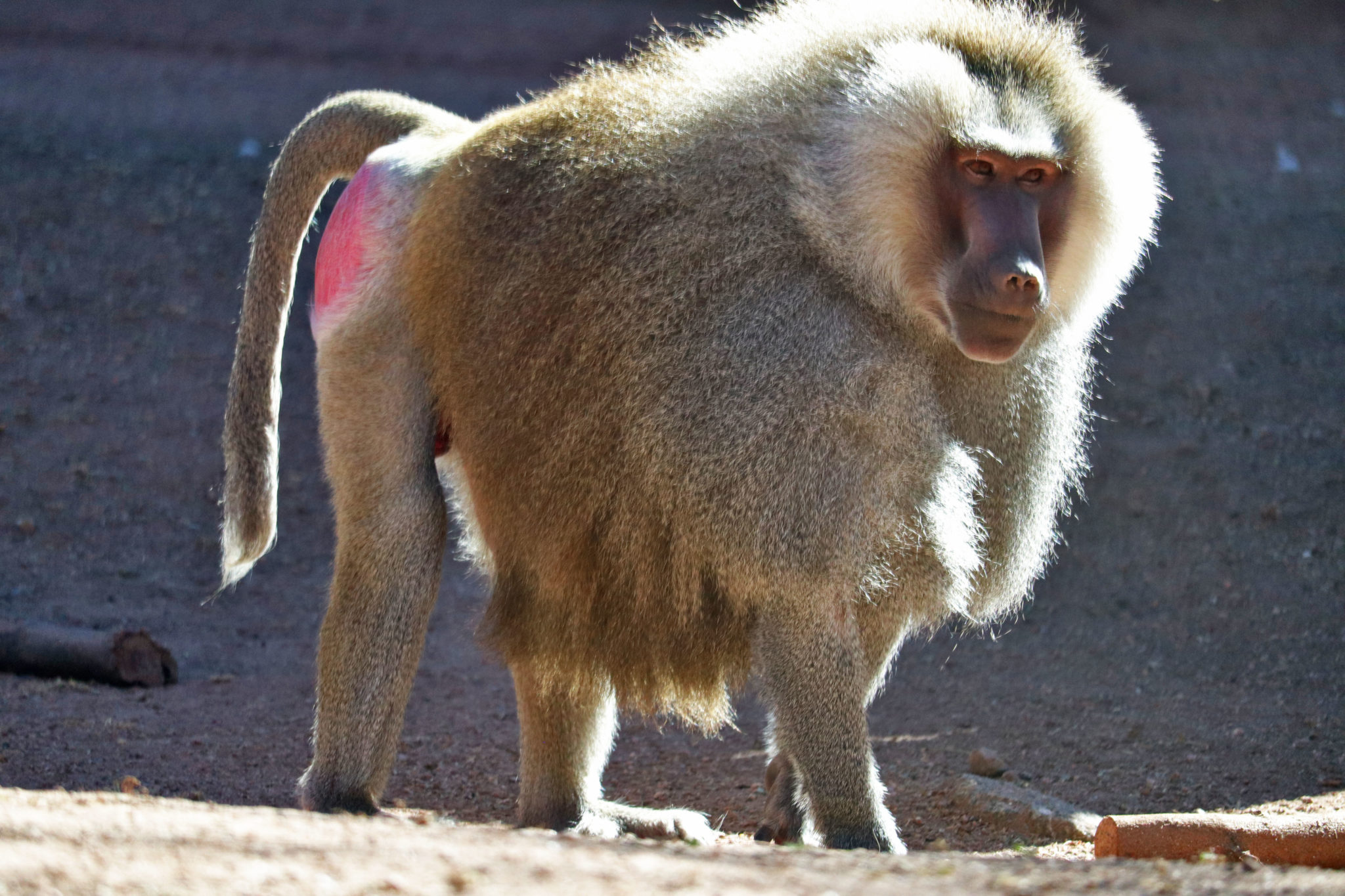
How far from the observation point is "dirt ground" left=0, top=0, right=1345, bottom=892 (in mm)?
4184

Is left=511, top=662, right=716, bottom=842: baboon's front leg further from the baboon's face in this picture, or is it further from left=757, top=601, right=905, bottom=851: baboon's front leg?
the baboon's face

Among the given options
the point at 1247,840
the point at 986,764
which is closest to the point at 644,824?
the point at 986,764

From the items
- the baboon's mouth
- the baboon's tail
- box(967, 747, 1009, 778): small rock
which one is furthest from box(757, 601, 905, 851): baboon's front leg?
the baboon's tail

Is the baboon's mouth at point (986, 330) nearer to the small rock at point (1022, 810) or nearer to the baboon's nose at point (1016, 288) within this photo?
the baboon's nose at point (1016, 288)

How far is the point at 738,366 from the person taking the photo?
2.88m

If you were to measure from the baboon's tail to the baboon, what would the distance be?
0.28m

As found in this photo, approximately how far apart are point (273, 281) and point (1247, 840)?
109 inches

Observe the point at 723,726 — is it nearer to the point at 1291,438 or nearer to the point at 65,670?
the point at 65,670

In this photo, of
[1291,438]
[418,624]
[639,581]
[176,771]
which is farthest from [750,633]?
[1291,438]

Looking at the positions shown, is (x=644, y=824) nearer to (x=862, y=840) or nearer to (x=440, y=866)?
(x=862, y=840)

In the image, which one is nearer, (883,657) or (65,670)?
(883,657)

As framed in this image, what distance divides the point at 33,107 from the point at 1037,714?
6.91 meters

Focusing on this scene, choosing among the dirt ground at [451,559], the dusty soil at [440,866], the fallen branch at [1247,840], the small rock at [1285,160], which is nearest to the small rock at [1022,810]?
the dirt ground at [451,559]

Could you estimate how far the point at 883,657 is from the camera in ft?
10.9
